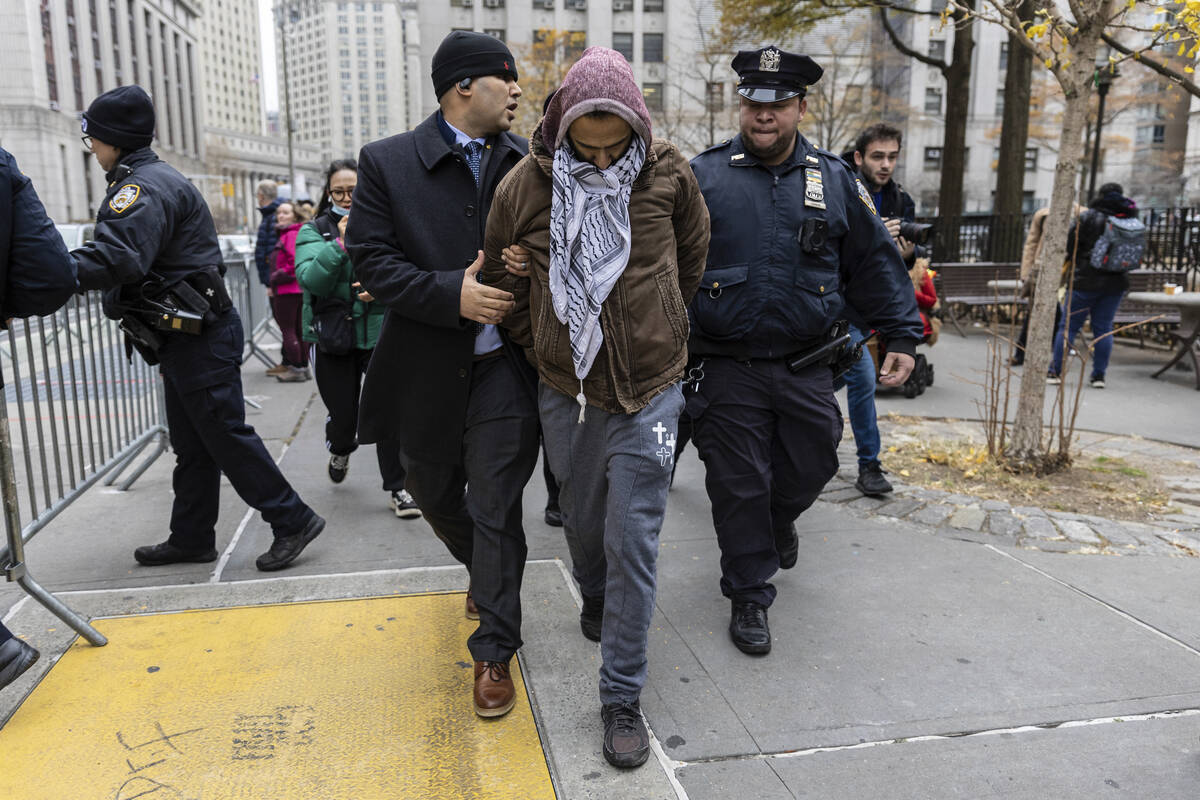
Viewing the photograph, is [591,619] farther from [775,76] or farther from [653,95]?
[653,95]

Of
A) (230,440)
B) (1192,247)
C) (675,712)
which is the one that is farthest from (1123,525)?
(1192,247)

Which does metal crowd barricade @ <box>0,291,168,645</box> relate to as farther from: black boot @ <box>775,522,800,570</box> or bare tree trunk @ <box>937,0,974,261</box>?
bare tree trunk @ <box>937,0,974,261</box>

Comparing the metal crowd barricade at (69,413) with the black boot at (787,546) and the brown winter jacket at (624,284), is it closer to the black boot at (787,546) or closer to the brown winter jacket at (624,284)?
the brown winter jacket at (624,284)

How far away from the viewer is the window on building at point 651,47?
188ft

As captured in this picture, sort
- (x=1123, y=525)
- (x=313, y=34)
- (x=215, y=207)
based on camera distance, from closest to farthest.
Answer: (x=1123, y=525), (x=215, y=207), (x=313, y=34)

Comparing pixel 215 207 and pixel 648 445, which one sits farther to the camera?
pixel 215 207

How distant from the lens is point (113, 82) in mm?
77312

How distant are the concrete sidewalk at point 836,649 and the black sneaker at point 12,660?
12cm

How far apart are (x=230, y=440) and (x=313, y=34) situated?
140039mm

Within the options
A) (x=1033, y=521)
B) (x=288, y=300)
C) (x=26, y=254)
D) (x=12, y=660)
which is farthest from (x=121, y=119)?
(x=288, y=300)

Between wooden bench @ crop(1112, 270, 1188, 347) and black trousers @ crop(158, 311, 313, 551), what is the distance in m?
9.58

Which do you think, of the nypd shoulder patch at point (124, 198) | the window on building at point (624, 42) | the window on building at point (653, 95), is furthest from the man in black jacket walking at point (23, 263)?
the window on building at point (624, 42)

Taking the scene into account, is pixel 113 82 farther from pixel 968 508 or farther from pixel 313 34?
pixel 968 508

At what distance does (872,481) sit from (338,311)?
10.3 ft
